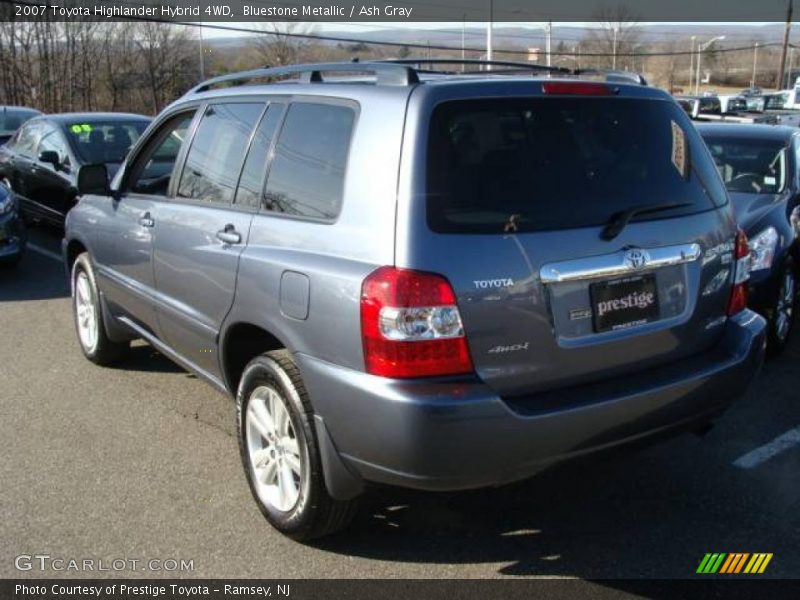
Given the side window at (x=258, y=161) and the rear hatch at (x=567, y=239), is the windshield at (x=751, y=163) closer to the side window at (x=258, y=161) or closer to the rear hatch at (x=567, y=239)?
the rear hatch at (x=567, y=239)

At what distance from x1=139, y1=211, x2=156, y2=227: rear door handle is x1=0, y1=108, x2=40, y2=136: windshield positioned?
11.5 meters

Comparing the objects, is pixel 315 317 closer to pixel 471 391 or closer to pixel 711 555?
pixel 471 391

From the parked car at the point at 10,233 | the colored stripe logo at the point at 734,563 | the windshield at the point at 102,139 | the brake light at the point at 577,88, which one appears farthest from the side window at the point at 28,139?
the colored stripe logo at the point at 734,563

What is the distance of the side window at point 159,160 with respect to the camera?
4.55 metres

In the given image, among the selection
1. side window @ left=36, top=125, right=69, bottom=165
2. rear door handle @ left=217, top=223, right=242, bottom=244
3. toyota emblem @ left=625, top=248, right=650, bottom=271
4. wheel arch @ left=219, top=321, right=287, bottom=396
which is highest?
toyota emblem @ left=625, top=248, right=650, bottom=271

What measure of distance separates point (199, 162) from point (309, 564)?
210 cm

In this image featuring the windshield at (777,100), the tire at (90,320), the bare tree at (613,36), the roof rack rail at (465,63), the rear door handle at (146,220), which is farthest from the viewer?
the bare tree at (613,36)

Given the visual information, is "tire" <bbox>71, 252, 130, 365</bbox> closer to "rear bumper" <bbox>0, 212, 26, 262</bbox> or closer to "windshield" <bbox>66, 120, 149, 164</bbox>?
"rear bumper" <bbox>0, 212, 26, 262</bbox>

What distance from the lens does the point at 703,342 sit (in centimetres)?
333

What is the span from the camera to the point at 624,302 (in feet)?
9.82

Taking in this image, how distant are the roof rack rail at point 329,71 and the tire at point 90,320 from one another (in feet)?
5.58

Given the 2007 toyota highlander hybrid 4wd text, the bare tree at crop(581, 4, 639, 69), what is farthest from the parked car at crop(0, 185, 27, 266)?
the bare tree at crop(581, 4, 639, 69)

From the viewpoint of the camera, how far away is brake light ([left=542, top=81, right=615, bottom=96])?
306 centimetres

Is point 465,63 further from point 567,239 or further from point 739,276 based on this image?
point 739,276
